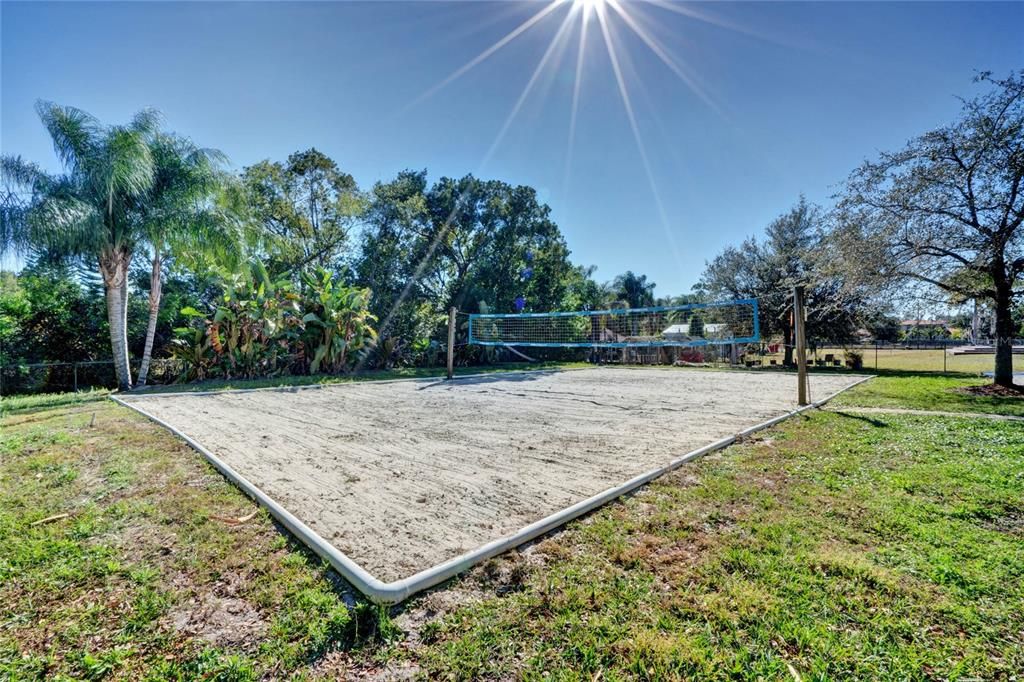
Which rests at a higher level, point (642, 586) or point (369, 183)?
point (369, 183)

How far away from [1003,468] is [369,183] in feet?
68.3

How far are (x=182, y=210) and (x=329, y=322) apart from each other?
13.3ft

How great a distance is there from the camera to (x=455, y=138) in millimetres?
13656

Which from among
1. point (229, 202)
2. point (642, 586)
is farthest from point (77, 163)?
point (642, 586)

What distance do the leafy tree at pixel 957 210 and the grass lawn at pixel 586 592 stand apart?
767 centimetres

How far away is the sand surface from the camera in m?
2.41

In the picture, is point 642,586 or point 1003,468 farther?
point 1003,468

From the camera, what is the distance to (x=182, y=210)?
9438 mm

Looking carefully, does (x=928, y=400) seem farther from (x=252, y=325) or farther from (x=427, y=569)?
(x=252, y=325)

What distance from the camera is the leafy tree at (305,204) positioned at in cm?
1686

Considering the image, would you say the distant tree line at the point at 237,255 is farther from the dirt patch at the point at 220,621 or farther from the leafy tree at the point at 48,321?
the dirt patch at the point at 220,621

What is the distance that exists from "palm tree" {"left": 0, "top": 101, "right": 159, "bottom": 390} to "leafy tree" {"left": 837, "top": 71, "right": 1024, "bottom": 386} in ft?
50.1

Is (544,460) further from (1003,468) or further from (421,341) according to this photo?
(421,341)

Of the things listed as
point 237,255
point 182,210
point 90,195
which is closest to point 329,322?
point 237,255
